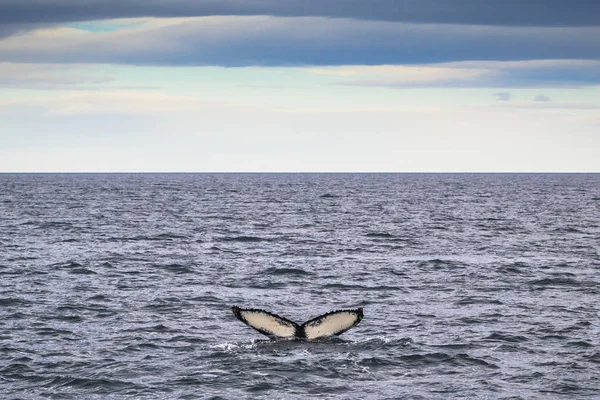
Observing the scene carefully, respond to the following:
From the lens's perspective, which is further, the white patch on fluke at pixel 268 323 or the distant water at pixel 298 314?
the white patch on fluke at pixel 268 323

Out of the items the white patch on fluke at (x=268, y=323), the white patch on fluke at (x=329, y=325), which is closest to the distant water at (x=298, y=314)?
the white patch on fluke at (x=329, y=325)

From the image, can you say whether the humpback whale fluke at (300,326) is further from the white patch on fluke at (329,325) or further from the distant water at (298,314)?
the distant water at (298,314)

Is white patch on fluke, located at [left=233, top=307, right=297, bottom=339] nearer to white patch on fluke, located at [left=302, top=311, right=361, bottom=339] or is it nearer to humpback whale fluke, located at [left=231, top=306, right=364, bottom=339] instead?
humpback whale fluke, located at [left=231, top=306, right=364, bottom=339]

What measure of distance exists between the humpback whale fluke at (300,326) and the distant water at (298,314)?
1.33 feet

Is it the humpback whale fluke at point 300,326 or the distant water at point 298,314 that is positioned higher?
the humpback whale fluke at point 300,326

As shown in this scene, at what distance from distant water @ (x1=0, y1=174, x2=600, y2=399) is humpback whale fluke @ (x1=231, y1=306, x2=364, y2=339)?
406 millimetres

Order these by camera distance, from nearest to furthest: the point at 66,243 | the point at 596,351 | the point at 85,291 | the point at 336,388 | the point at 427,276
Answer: the point at 336,388
the point at 596,351
the point at 85,291
the point at 427,276
the point at 66,243

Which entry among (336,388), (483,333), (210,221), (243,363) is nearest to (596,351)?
(483,333)

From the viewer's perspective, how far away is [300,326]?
85.0 feet

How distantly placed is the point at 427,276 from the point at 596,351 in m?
17.1

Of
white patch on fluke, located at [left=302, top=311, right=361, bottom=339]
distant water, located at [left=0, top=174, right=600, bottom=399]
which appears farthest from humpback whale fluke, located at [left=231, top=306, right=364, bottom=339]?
distant water, located at [left=0, top=174, right=600, bottom=399]

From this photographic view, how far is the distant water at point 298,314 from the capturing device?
2225 cm

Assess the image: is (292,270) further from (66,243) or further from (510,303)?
(66,243)

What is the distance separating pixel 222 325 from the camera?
29.5m
